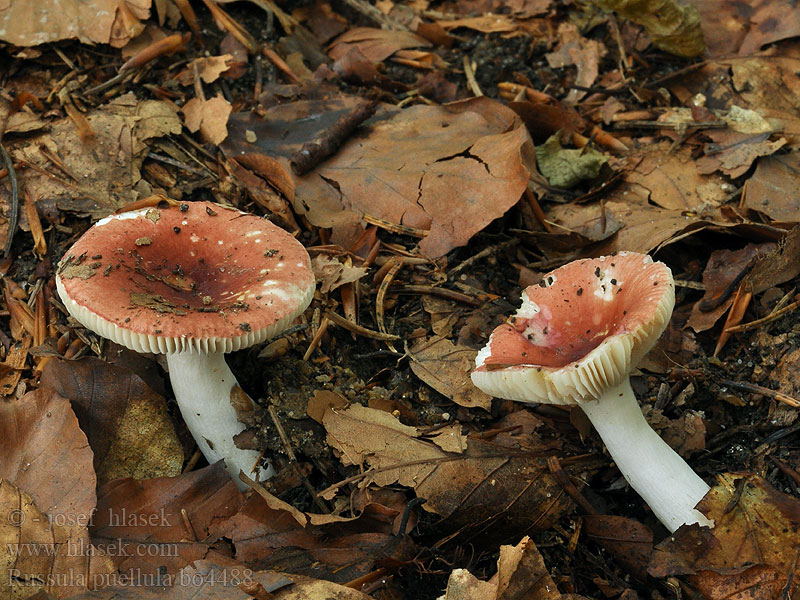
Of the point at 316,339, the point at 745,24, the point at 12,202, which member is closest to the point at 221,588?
the point at 316,339

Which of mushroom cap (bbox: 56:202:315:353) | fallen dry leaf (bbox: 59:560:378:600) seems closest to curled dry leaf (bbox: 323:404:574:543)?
fallen dry leaf (bbox: 59:560:378:600)

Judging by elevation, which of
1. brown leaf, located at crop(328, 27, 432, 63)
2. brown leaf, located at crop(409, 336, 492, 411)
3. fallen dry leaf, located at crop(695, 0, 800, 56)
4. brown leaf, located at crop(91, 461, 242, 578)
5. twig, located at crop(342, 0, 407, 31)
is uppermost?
fallen dry leaf, located at crop(695, 0, 800, 56)

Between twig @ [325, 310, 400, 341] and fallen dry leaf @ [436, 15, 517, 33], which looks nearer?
twig @ [325, 310, 400, 341]

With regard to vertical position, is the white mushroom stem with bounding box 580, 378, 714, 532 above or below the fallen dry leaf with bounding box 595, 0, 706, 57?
below

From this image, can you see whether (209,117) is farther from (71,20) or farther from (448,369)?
(448,369)

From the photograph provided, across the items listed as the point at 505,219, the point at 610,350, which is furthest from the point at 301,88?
the point at 610,350

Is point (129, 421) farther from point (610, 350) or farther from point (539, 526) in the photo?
point (610, 350)

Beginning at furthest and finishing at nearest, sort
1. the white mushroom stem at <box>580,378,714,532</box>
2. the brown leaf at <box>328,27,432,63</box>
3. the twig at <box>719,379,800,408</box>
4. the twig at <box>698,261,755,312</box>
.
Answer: the brown leaf at <box>328,27,432,63</box>
the twig at <box>698,261,755,312</box>
the twig at <box>719,379,800,408</box>
the white mushroom stem at <box>580,378,714,532</box>

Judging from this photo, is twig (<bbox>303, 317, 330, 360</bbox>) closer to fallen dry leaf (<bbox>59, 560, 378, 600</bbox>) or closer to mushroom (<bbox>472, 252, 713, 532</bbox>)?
mushroom (<bbox>472, 252, 713, 532</bbox>)
